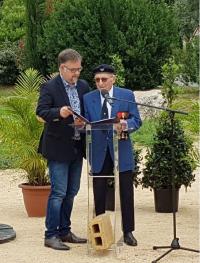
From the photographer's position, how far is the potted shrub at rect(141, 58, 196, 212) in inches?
343

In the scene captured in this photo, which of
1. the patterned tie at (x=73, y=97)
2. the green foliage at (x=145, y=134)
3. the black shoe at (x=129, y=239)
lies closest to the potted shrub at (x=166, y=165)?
the black shoe at (x=129, y=239)

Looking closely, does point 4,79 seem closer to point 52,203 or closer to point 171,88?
point 171,88

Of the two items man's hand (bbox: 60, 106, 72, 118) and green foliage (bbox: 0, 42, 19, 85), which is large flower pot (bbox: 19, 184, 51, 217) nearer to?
man's hand (bbox: 60, 106, 72, 118)

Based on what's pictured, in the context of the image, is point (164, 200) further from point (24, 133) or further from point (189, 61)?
point (189, 61)

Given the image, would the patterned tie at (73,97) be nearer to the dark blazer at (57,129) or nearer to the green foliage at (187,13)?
the dark blazer at (57,129)

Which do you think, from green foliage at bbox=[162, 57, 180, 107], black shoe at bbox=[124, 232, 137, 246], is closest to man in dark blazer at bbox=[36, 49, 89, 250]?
black shoe at bbox=[124, 232, 137, 246]

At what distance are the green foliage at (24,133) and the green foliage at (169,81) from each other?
1656mm

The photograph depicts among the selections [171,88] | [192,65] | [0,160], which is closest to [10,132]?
[171,88]

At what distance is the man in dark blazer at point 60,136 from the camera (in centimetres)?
671

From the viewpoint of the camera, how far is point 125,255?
6.64 meters

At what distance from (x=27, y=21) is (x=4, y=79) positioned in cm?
404

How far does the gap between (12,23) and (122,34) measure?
31.5 ft

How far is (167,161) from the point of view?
28.6 ft

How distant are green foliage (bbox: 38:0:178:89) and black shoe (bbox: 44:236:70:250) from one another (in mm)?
17825
